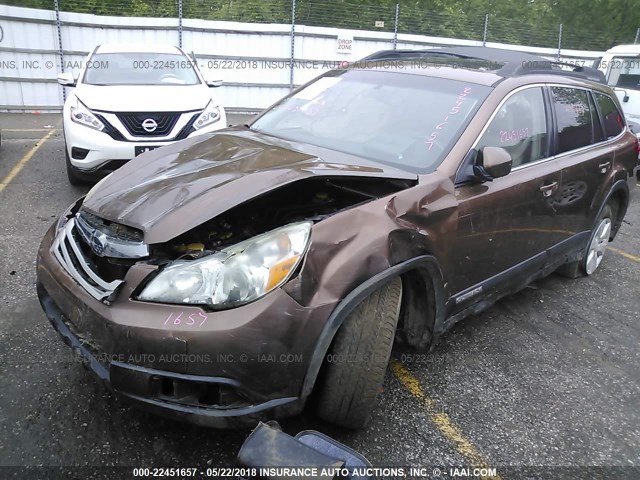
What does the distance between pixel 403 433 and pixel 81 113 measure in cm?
479

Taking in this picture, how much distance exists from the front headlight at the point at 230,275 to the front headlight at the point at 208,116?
156 inches

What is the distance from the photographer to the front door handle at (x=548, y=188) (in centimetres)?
331

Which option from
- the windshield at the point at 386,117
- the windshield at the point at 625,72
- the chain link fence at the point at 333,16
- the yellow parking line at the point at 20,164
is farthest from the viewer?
the chain link fence at the point at 333,16

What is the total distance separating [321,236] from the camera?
2107mm

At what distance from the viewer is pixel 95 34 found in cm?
1180

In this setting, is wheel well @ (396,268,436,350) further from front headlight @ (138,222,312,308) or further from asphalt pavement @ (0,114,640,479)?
front headlight @ (138,222,312,308)

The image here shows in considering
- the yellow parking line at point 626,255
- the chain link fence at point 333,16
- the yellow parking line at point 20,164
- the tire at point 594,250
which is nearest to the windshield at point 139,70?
the yellow parking line at point 20,164

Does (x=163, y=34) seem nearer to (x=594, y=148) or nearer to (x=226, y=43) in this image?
(x=226, y=43)

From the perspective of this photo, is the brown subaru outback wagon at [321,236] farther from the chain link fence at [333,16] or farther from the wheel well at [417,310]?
the chain link fence at [333,16]

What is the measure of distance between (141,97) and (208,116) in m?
0.74

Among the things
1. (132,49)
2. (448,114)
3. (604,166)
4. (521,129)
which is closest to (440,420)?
(448,114)

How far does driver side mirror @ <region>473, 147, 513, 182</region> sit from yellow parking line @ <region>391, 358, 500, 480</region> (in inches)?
46.1

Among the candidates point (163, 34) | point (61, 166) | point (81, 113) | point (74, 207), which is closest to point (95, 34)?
point (163, 34)

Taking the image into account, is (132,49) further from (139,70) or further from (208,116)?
(208,116)
